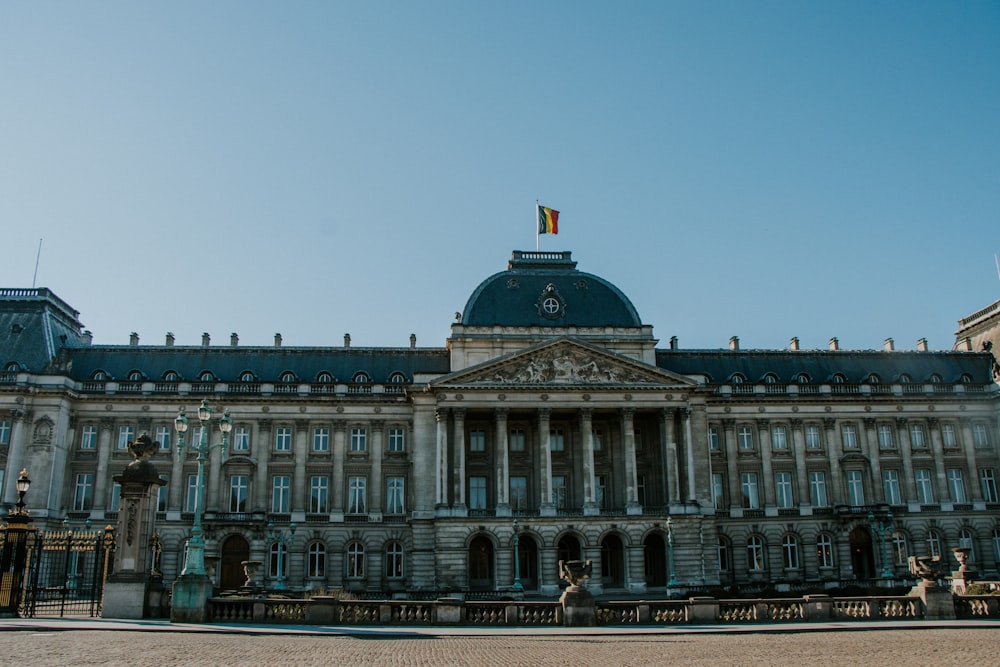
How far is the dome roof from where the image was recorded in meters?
66.4

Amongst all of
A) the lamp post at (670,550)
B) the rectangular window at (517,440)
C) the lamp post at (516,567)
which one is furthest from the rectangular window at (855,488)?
the lamp post at (516,567)

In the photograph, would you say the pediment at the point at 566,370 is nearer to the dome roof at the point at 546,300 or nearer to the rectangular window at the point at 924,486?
the dome roof at the point at 546,300

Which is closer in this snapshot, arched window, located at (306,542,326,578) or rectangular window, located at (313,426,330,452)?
arched window, located at (306,542,326,578)

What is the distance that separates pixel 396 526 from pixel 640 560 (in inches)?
700

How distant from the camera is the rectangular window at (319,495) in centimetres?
6488

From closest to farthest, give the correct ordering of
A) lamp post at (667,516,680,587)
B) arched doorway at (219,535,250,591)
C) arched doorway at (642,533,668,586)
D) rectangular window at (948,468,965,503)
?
lamp post at (667,516,680,587) < arched doorway at (219,535,250,591) < arched doorway at (642,533,668,586) < rectangular window at (948,468,965,503)

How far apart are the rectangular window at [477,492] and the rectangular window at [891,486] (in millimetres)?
30837

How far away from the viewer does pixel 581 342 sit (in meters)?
63.4

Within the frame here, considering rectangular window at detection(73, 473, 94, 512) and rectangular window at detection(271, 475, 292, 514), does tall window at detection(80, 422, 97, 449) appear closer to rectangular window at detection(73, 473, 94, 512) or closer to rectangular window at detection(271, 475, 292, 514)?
rectangular window at detection(73, 473, 94, 512)

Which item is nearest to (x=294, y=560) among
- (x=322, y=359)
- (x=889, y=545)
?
(x=322, y=359)

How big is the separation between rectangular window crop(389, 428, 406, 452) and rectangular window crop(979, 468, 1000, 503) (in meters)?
44.8

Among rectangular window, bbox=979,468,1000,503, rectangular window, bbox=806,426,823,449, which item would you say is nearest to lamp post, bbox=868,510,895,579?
rectangular window, bbox=806,426,823,449

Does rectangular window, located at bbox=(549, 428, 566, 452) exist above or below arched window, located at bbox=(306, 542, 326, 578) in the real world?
→ above

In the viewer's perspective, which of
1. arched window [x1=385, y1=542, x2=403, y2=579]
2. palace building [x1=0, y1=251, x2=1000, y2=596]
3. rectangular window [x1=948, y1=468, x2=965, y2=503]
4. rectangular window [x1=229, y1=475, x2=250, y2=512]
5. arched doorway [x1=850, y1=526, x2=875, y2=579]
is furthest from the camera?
rectangular window [x1=948, y1=468, x2=965, y2=503]
